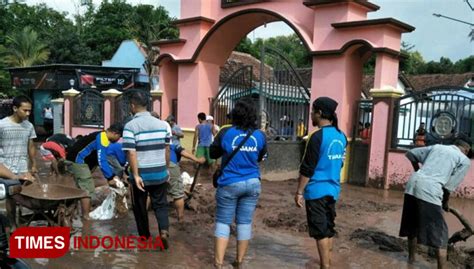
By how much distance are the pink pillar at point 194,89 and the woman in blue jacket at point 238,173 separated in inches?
330

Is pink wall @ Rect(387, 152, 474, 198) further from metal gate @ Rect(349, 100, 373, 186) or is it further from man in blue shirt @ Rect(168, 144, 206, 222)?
man in blue shirt @ Rect(168, 144, 206, 222)

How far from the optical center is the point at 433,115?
8.86 m

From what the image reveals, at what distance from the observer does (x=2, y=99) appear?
2727 centimetres

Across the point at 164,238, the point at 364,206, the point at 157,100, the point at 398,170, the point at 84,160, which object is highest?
the point at 157,100

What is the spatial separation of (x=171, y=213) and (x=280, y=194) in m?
2.85

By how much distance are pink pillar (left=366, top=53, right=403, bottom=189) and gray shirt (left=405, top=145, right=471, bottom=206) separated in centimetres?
496

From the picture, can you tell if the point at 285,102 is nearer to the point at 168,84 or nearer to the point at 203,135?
the point at 203,135

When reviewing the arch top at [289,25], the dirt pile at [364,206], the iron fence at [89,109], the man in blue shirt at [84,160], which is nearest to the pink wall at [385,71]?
the arch top at [289,25]

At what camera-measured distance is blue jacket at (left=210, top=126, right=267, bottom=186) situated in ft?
13.2

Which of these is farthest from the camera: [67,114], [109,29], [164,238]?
[109,29]

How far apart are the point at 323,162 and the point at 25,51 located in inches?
1135

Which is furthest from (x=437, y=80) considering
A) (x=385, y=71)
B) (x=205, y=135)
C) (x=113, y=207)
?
(x=113, y=207)

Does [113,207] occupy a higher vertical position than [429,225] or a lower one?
lower

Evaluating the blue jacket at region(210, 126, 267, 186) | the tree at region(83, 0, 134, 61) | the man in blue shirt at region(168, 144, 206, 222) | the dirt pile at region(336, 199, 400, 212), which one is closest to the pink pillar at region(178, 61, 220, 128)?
the dirt pile at region(336, 199, 400, 212)
